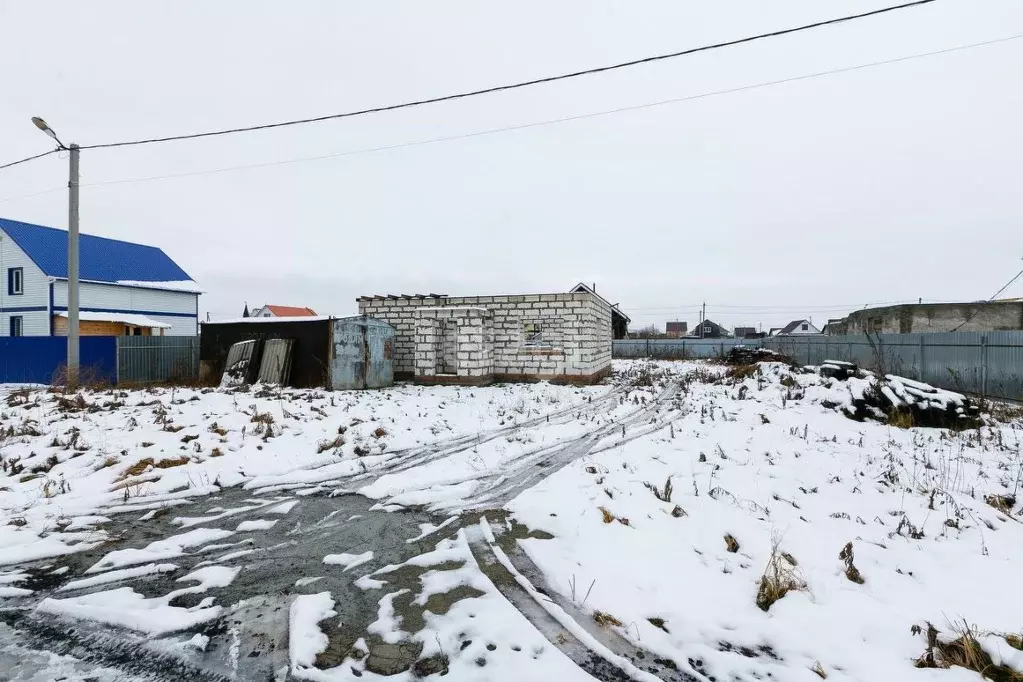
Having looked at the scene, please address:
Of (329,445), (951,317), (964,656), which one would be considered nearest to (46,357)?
(329,445)

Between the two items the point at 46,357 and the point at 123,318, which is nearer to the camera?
the point at 46,357

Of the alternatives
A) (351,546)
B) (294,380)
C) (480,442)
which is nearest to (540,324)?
(294,380)

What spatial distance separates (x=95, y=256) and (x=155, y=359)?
17915 mm

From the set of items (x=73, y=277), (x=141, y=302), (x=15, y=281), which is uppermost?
(x=15, y=281)

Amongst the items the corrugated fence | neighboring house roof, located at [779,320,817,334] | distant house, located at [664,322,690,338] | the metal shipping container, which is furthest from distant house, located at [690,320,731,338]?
the metal shipping container

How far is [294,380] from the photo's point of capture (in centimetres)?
1398

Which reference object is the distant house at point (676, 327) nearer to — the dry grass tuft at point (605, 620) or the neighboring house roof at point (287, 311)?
the neighboring house roof at point (287, 311)

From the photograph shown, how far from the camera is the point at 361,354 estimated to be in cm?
1473

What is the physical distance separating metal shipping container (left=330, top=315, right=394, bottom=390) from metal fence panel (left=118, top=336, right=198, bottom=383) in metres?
6.13

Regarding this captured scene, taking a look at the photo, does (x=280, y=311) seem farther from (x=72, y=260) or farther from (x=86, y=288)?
(x=72, y=260)

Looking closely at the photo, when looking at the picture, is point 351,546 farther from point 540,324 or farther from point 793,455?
point 540,324

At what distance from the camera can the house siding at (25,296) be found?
2517 cm

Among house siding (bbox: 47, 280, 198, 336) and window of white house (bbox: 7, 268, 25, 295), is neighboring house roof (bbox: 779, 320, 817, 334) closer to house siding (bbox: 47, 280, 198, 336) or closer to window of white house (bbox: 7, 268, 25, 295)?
house siding (bbox: 47, 280, 198, 336)

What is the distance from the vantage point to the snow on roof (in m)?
23.9
